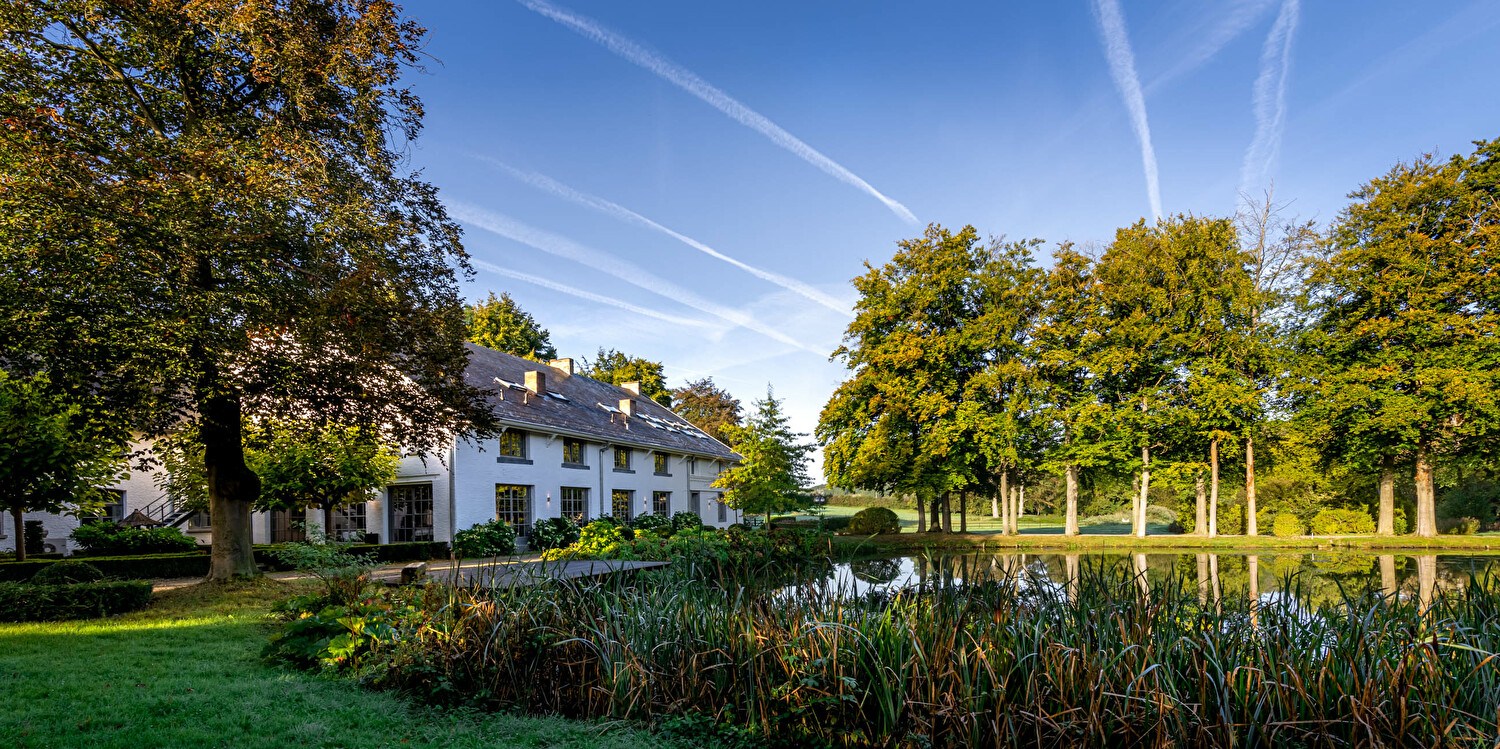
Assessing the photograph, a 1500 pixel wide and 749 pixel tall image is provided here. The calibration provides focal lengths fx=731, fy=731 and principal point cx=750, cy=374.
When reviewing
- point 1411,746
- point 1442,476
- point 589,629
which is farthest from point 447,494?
point 1442,476

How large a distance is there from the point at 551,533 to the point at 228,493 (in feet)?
38.5

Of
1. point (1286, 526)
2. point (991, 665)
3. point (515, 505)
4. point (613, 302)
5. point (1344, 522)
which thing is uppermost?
point (613, 302)

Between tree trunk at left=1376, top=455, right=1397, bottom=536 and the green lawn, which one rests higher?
the green lawn

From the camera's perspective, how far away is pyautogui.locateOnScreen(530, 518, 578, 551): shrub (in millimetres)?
23039

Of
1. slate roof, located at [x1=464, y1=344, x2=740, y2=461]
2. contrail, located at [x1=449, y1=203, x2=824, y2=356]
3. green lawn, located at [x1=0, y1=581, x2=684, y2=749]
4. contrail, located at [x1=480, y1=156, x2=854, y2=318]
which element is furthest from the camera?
slate roof, located at [x1=464, y1=344, x2=740, y2=461]

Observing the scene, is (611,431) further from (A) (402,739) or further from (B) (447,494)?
(A) (402,739)

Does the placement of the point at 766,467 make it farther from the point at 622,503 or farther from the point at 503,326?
the point at 503,326

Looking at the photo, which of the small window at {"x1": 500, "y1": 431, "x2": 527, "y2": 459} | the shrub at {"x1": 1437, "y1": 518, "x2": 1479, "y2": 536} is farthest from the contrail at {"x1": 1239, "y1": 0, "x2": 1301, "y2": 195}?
the small window at {"x1": 500, "y1": 431, "x2": 527, "y2": 459}

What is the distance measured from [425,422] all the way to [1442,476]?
124 feet

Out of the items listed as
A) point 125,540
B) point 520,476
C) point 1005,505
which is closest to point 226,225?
point 125,540

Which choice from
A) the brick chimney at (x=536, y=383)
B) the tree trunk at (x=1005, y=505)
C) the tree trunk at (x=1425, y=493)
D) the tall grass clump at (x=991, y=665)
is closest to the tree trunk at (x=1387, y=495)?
the tree trunk at (x=1425, y=493)

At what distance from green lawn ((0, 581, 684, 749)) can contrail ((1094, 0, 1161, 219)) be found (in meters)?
12.0

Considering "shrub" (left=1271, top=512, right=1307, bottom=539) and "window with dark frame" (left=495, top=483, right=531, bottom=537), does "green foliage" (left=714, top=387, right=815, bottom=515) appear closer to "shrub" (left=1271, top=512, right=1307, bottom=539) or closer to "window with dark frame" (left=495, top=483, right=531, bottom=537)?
"window with dark frame" (left=495, top=483, right=531, bottom=537)

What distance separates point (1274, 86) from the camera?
47.9ft
